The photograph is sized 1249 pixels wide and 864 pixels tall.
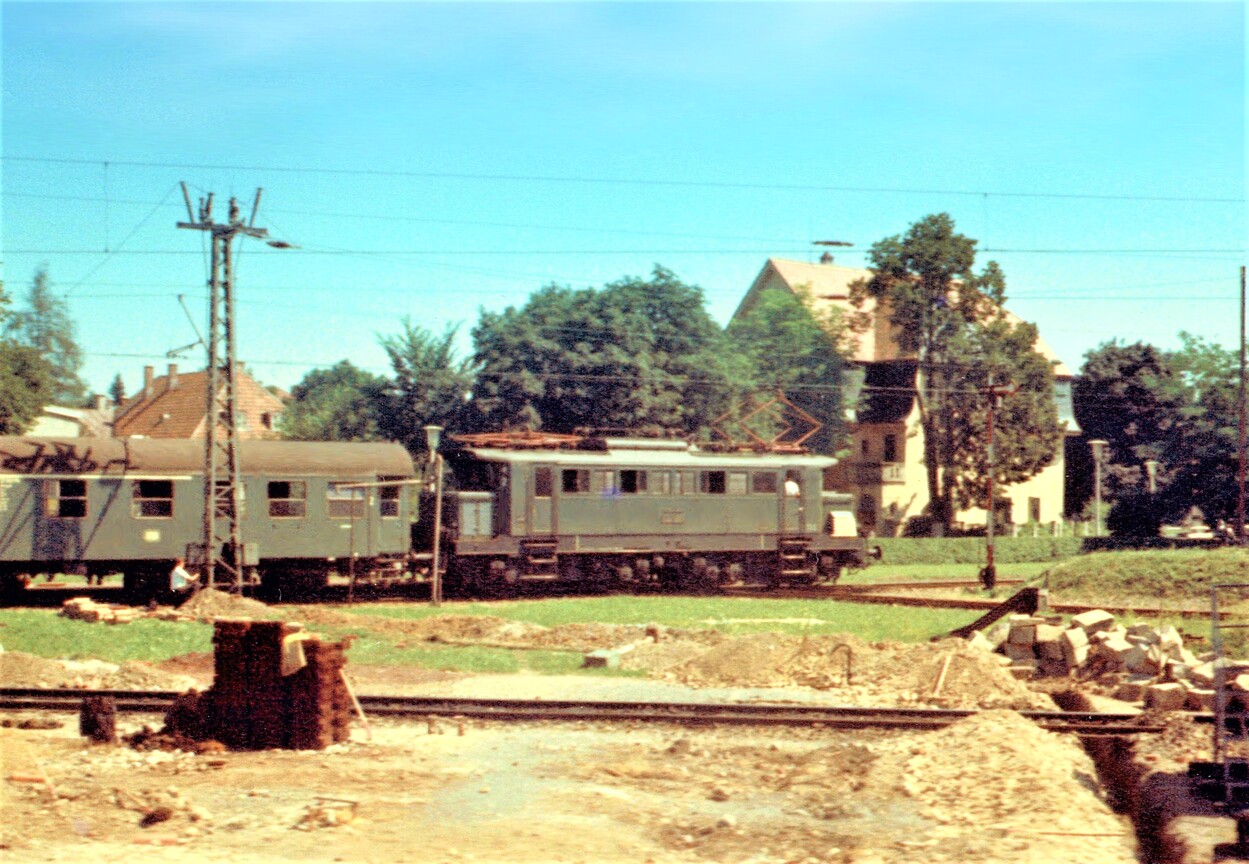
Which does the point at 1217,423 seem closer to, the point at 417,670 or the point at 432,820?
the point at 417,670

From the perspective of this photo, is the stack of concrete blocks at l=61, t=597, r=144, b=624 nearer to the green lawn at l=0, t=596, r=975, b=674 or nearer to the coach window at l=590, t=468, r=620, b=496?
the green lawn at l=0, t=596, r=975, b=674

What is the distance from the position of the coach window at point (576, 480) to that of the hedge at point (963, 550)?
16458 millimetres

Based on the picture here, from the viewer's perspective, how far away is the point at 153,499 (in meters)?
27.6

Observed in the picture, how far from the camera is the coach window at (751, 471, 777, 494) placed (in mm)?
33562

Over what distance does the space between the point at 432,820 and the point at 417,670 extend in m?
9.13

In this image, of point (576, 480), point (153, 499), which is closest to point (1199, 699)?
point (576, 480)

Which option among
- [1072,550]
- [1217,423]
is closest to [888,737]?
[1072,550]

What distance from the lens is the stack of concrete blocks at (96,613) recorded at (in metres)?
23.0

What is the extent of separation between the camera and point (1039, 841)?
32.3 feet

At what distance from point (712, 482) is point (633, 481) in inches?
86.0

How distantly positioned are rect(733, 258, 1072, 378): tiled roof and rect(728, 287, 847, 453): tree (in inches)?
149

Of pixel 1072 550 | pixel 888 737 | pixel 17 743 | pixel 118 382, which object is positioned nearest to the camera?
pixel 17 743


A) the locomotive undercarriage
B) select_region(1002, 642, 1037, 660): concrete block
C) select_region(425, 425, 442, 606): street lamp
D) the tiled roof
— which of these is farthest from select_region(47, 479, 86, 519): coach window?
the tiled roof

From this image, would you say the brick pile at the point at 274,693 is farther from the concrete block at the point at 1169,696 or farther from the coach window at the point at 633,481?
the coach window at the point at 633,481
